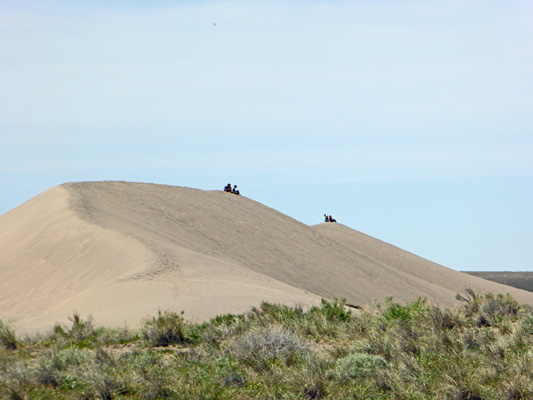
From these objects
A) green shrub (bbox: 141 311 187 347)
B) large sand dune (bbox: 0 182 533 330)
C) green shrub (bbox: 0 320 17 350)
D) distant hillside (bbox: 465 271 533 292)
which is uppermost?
distant hillside (bbox: 465 271 533 292)

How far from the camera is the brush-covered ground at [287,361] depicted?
8148 millimetres

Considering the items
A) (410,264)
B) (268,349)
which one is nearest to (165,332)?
(268,349)

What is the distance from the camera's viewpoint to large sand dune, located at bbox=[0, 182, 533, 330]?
1936cm

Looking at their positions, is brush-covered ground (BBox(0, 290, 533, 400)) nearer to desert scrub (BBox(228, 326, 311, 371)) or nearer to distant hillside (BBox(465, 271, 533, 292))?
desert scrub (BBox(228, 326, 311, 371))

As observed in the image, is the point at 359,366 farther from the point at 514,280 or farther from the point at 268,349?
the point at 514,280

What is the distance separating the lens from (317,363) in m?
9.22

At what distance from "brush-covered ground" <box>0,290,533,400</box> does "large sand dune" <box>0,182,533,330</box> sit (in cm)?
418

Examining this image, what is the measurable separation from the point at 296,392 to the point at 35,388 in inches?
131

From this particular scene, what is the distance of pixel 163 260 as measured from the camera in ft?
77.8

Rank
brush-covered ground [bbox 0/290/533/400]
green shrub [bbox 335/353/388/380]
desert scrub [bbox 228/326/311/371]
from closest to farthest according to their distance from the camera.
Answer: brush-covered ground [bbox 0/290/533/400] → green shrub [bbox 335/353/388/380] → desert scrub [bbox 228/326/311/371]

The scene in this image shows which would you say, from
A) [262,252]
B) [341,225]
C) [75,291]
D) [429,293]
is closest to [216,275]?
[75,291]

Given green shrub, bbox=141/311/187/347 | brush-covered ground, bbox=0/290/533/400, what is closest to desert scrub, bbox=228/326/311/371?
brush-covered ground, bbox=0/290/533/400

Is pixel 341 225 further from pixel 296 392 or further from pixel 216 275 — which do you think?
Result: pixel 296 392

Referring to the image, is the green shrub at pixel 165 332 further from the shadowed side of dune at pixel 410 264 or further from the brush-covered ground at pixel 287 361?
the shadowed side of dune at pixel 410 264
